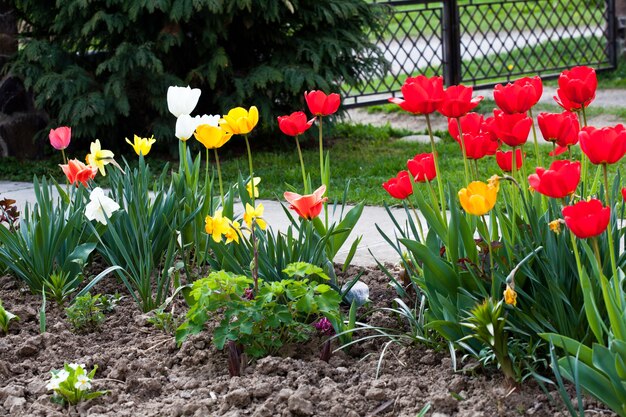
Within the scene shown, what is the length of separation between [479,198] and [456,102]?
1.24ft

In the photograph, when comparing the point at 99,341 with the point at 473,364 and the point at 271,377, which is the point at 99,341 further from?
the point at 473,364

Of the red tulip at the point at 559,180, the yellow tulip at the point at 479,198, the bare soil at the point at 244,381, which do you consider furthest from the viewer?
the bare soil at the point at 244,381

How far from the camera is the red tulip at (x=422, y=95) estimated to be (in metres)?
2.77

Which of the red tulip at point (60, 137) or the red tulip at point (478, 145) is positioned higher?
the red tulip at point (60, 137)

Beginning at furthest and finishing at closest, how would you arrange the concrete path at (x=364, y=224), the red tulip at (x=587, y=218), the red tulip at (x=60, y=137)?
the concrete path at (x=364, y=224)
the red tulip at (x=60, y=137)
the red tulip at (x=587, y=218)

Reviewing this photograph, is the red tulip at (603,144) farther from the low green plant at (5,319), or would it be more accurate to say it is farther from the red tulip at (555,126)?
the low green plant at (5,319)

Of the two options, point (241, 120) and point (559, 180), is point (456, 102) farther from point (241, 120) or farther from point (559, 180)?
point (241, 120)

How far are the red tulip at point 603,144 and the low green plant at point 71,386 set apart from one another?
1.53 meters

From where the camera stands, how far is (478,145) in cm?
299

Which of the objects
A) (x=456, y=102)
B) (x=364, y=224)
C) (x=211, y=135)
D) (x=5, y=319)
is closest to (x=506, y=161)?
(x=456, y=102)

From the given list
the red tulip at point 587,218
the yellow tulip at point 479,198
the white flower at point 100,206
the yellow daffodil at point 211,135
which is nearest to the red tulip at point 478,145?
the yellow tulip at point 479,198

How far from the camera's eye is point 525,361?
8.66ft

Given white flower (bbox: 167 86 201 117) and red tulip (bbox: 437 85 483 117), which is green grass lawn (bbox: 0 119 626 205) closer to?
white flower (bbox: 167 86 201 117)

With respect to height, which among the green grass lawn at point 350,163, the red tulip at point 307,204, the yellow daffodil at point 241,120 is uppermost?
the yellow daffodil at point 241,120
